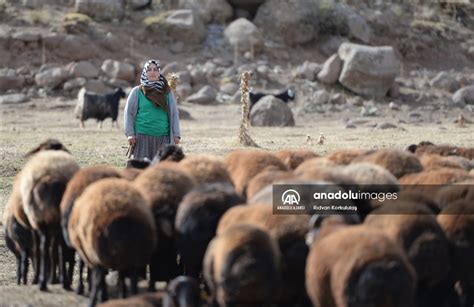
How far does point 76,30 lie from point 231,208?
27840 millimetres

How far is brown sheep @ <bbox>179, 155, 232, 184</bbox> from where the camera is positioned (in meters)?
7.88

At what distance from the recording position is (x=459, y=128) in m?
24.5

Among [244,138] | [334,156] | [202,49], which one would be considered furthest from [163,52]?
[334,156]

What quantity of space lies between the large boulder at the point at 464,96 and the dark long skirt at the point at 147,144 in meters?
22.3

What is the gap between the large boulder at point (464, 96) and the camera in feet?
103

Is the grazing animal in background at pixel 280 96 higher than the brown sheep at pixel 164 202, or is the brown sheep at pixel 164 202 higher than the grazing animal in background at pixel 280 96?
the grazing animal in background at pixel 280 96

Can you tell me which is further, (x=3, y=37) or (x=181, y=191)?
(x=3, y=37)

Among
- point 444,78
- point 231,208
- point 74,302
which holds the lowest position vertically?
point 74,302

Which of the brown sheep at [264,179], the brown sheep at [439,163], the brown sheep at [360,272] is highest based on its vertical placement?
the brown sheep at [439,163]

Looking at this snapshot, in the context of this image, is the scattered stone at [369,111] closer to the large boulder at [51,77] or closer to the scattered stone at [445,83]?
the scattered stone at [445,83]

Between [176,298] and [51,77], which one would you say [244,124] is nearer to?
[51,77]

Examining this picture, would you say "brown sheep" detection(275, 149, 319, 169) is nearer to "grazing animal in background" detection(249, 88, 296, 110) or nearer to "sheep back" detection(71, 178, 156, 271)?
"sheep back" detection(71, 178, 156, 271)

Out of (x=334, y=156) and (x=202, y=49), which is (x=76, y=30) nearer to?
(x=202, y=49)

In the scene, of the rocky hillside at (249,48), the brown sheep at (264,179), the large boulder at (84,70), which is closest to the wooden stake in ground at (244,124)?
the rocky hillside at (249,48)
